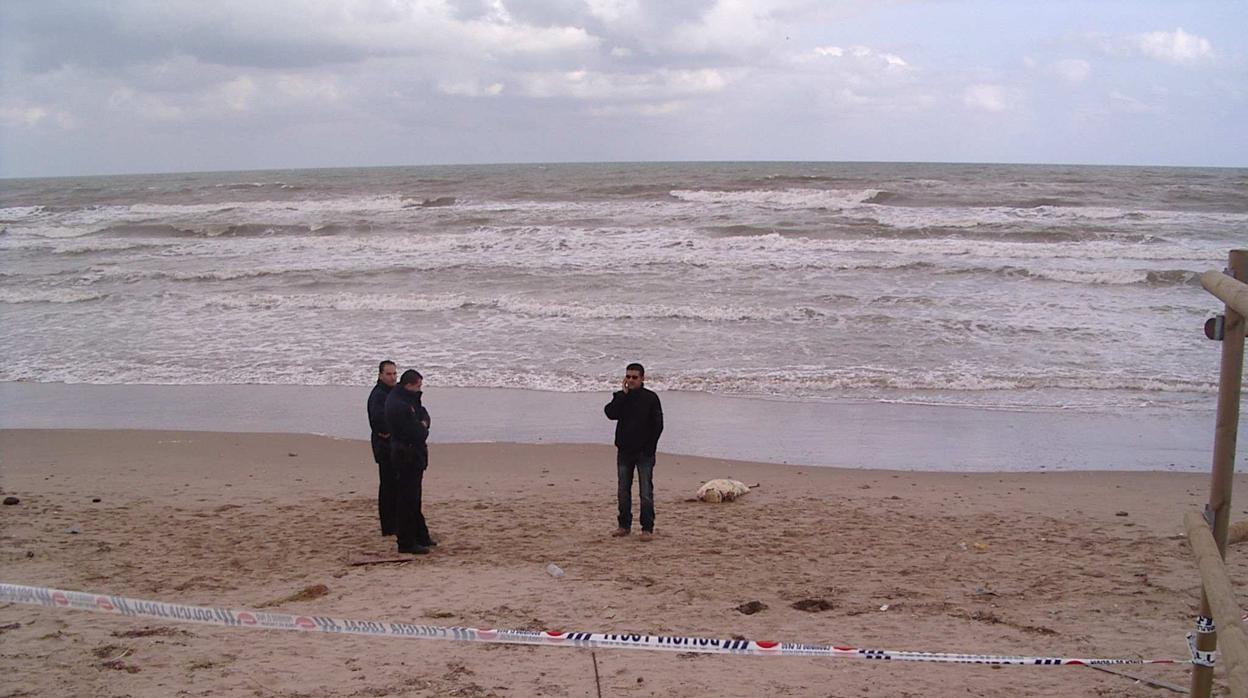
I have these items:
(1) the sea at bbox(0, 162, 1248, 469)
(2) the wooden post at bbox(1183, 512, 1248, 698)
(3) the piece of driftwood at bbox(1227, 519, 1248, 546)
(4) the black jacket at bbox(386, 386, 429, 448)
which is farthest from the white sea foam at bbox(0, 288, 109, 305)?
(2) the wooden post at bbox(1183, 512, 1248, 698)

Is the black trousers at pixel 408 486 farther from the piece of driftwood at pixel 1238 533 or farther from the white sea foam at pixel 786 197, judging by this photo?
the white sea foam at pixel 786 197

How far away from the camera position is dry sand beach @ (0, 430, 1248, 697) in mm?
4863

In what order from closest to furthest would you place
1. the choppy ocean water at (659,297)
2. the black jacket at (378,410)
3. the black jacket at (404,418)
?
the black jacket at (404,418)
the black jacket at (378,410)
the choppy ocean water at (659,297)

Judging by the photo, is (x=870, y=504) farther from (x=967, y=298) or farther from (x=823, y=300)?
(x=967, y=298)

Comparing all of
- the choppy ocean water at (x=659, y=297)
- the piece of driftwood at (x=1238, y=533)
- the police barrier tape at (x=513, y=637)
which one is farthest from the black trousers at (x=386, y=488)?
the choppy ocean water at (x=659, y=297)

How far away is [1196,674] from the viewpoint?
3.41 metres

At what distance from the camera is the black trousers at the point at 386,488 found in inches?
290

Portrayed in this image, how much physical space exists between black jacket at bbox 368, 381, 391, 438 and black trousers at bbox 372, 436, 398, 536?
0.08 metres

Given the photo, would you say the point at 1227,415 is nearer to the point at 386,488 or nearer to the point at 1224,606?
the point at 1224,606

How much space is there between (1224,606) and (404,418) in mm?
5602

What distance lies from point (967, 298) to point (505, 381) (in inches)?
439

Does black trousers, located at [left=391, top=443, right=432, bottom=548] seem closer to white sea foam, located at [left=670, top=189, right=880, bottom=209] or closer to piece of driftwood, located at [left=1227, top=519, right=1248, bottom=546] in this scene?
piece of driftwood, located at [left=1227, top=519, right=1248, bottom=546]

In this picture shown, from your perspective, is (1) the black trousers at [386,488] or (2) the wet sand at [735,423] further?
(2) the wet sand at [735,423]

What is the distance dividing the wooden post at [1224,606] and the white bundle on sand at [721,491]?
18.4 feet
